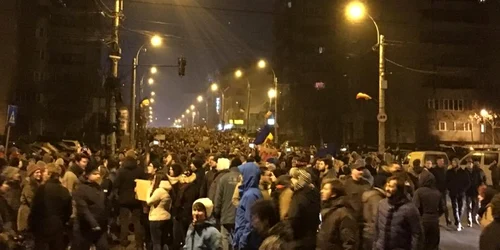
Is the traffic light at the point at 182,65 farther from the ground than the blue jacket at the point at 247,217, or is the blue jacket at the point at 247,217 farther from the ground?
the traffic light at the point at 182,65

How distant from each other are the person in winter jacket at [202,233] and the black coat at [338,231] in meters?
1.22

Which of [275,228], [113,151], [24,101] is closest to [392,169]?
[275,228]

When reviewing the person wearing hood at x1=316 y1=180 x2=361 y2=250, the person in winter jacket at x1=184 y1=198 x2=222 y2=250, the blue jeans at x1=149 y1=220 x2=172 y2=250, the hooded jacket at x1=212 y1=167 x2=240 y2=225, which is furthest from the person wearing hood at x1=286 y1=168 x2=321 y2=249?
the blue jeans at x1=149 y1=220 x2=172 y2=250

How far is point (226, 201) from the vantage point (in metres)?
11.2

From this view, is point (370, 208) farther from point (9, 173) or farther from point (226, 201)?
point (9, 173)

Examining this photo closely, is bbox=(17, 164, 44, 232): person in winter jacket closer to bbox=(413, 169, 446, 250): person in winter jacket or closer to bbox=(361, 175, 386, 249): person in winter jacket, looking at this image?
bbox=(361, 175, 386, 249): person in winter jacket

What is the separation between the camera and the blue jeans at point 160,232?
1130cm

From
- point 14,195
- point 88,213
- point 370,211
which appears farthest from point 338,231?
point 14,195

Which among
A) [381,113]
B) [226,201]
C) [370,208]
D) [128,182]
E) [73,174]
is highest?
[381,113]

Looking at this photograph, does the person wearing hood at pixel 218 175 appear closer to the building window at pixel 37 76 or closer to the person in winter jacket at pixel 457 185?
the person in winter jacket at pixel 457 185

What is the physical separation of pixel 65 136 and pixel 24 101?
5.35 meters

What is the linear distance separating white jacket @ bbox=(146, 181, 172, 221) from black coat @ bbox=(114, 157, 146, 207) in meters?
1.40

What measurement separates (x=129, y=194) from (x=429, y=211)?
5571 mm

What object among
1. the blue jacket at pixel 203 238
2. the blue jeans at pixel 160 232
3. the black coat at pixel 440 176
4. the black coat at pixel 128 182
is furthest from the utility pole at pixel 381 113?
the blue jacket at pixel 203 238
